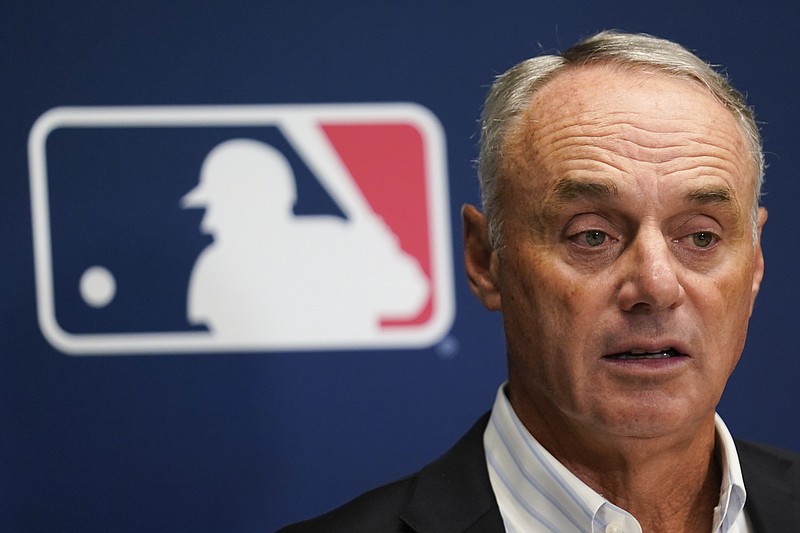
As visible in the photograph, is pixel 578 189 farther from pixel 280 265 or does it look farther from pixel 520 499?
pixel 280 265

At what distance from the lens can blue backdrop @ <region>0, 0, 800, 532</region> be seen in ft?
7.02

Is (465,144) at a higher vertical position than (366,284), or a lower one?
higher

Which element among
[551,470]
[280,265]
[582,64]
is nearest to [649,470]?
[551,470]

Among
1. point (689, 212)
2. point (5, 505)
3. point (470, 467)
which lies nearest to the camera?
point (689, 212)

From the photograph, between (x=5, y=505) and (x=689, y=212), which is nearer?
(x=689, y=212)

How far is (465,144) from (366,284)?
1.06ft

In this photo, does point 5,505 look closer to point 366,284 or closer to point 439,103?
point 366,284

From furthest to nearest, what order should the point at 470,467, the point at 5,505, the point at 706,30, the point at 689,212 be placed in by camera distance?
the point at 706,30
the point at 5,505
the point at 470,467
the point at 689,212

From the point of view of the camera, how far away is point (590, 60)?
1.82m

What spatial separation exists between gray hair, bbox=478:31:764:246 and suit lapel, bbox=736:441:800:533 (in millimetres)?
394

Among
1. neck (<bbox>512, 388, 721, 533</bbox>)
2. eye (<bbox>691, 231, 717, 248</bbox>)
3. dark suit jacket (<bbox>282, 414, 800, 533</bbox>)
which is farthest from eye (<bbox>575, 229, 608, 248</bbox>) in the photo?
dark suit jacket (<bbox>282, 414, 800, 533</bbox>)

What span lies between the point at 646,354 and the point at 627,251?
0.46ft

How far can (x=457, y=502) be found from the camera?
1.77 metres

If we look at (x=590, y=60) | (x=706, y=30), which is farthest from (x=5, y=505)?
(x=706, y=30)
